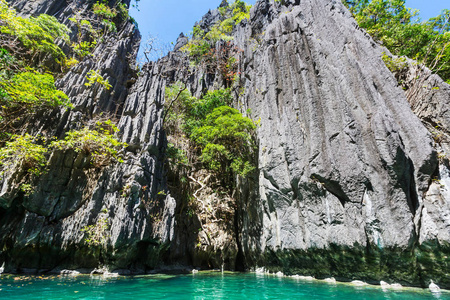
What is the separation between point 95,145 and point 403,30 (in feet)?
77.6

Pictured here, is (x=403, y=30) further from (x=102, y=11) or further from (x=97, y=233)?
(x=102, y=11)

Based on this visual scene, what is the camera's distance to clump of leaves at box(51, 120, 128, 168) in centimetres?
1221

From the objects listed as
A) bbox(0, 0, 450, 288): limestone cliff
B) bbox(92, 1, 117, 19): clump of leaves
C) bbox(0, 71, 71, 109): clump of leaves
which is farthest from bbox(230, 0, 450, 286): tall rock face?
bbox(92, 1, 117, 19): clump of leaves

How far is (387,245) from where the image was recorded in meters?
8.20

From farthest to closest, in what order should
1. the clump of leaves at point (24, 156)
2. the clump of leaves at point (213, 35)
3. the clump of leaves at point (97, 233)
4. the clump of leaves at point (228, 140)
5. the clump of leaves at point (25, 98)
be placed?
the clump of leaves at point (213, 35), the clump of leaves at point (228, 140), the clump of leaves at point (25, 98), the clump of leaves at point (97, 233), the clump of leaves at point (24, 156)

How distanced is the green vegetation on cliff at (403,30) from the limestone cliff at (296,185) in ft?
18.5

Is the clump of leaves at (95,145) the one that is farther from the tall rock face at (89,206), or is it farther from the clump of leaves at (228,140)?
the clump of leaves at (228,140)

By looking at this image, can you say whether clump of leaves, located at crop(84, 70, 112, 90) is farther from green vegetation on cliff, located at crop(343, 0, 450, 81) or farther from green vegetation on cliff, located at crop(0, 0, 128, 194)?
green vegetation on cliff, located at crop(343, 0, 450, 81)

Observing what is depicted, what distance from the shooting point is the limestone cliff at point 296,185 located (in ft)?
28.5

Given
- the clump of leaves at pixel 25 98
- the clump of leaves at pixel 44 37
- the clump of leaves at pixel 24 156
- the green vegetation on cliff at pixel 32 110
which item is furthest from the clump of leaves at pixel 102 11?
the clump of leaves at pixel 24 156

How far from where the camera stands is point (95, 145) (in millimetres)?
12844

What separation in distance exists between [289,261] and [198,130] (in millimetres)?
10115

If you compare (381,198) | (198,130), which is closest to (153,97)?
(198,130)

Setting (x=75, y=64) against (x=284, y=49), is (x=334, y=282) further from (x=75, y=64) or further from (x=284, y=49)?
(x=75, y=64)
